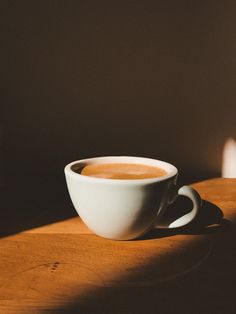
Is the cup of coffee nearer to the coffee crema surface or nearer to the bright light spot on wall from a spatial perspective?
the coffee crema surface

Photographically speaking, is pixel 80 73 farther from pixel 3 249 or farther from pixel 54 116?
pixel 3 249

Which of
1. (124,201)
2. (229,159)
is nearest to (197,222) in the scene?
(124,201)

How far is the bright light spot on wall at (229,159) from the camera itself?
883 mm

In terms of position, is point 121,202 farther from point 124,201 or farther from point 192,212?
point 192,212

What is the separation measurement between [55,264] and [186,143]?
50 centimetres

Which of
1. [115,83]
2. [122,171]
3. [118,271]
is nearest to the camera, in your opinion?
[118,271]

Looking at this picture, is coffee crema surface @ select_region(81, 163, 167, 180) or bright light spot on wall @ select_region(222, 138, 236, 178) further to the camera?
bright light spot on wall @ select_region(222, 138, 236, 178)

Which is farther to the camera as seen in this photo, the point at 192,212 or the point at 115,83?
the point at 115,83

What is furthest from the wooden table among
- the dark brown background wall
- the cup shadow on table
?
the dark brown background wall

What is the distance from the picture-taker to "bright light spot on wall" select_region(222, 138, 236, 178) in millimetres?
883

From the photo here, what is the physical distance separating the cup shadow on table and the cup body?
50 mm

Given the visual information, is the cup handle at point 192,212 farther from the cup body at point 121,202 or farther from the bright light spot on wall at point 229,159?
the bright light spot on wall at point 229,159

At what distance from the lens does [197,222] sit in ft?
2.02

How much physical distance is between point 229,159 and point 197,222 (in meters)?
0.33
